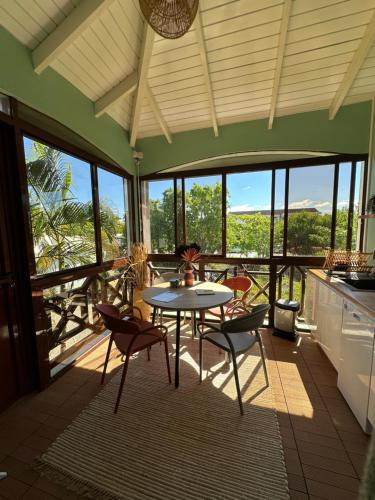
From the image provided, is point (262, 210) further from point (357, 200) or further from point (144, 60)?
point (144, 60)

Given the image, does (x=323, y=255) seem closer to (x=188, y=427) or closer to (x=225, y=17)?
(x=188, y=427)

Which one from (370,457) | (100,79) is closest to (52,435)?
(370,457)

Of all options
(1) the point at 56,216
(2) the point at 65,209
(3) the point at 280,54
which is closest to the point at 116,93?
(2) the point at 65,209

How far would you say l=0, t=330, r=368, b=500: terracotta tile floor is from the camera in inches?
50.2

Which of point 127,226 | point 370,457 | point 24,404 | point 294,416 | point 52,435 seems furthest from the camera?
point 127,226

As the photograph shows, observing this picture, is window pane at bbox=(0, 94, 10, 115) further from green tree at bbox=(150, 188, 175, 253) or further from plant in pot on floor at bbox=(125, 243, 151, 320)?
green tree at bbox=(150, 188, 175, 253)

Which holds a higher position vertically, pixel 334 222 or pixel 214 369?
pixel 334 222

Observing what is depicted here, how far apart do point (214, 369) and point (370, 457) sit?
1.86 m

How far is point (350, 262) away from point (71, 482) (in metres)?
3.26

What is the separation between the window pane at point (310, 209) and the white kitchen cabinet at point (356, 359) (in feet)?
4.86

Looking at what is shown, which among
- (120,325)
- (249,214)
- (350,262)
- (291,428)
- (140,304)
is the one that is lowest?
(291,428)

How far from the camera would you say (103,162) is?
2.97 m

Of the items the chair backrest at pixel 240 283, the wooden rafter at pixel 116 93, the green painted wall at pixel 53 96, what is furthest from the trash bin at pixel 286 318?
the wooden rafter at pixel 116 93

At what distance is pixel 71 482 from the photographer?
1.29 metres
